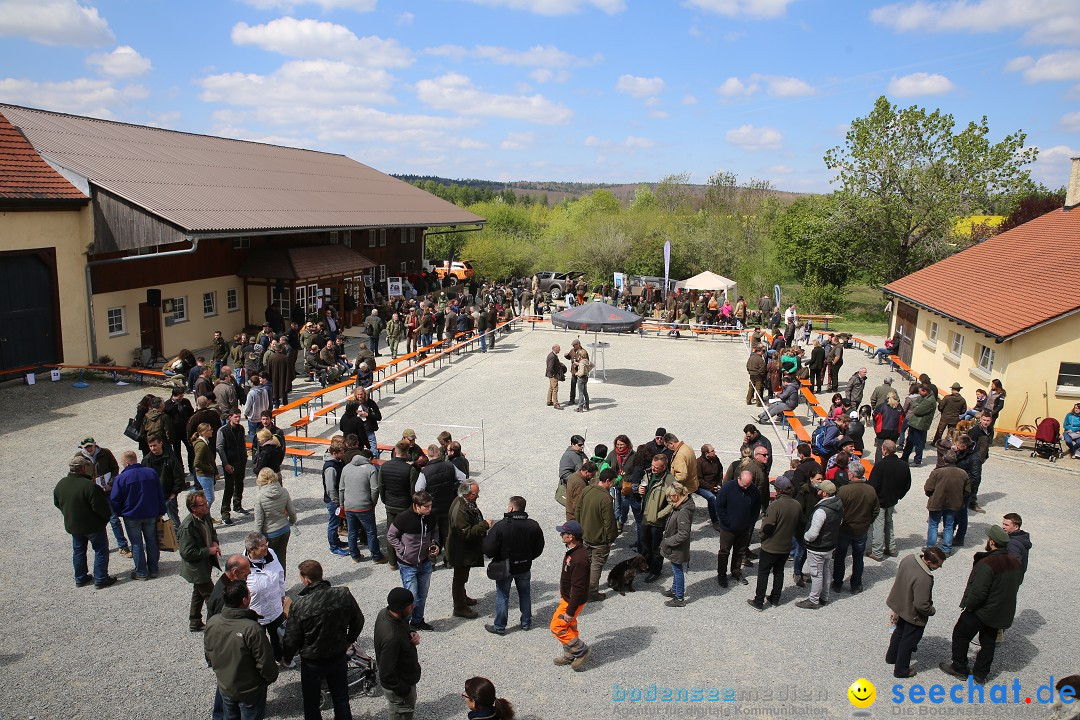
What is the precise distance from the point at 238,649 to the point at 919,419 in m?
11.8

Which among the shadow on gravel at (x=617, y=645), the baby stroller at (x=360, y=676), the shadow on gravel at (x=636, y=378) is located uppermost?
the shadow on gravel at (x=636, y=378)

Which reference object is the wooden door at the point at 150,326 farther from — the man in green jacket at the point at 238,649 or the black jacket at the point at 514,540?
the man in green jacket at the point at 238,649

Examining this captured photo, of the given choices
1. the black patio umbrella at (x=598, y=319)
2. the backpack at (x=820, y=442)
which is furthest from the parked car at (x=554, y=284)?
the backpack at (x=820, y=442)

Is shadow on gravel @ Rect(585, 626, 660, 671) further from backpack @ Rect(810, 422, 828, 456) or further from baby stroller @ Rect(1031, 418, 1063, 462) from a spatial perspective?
baby stroller @ Rect(1031, 418, 1063, 462)

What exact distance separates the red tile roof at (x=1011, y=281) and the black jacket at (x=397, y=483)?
12968 mm

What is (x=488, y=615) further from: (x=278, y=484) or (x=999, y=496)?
(x=999, y=496)

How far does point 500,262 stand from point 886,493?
3596 centimetres

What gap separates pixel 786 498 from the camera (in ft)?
24.8

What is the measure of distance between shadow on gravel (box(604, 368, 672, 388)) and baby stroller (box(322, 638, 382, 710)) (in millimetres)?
12893

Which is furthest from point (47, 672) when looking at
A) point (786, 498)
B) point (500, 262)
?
point (500, 262)

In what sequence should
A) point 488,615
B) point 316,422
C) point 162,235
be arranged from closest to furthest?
point 488,615
point 316,422
point 162,235

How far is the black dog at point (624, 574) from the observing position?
802 cm

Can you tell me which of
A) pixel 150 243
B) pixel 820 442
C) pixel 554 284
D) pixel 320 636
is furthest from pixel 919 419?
pixel 554 284

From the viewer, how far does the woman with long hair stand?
4340mm
